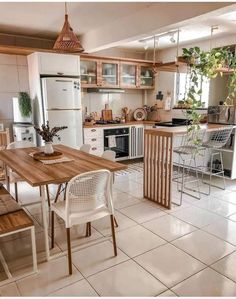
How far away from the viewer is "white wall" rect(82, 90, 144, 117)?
543 centimetres

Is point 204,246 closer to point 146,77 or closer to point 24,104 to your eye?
point 24,104

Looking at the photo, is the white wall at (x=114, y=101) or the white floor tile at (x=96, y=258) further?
the white wall at (x=114, y=101)

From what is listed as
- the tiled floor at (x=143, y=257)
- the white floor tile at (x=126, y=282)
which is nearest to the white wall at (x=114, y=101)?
the tiled floor at (x=143, y=257)

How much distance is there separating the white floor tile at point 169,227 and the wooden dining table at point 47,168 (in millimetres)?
861

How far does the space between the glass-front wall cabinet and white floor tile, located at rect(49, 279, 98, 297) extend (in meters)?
4.66

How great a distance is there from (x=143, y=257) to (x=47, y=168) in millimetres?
1169

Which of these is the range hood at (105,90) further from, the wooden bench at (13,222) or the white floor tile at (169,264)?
the white floor tile at (169,264)

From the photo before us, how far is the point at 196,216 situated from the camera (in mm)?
3016

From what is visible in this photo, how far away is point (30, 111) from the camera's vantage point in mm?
4504

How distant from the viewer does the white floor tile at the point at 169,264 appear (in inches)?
78.1

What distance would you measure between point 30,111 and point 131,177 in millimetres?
2162

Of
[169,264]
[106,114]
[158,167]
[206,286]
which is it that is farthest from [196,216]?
[106,114]

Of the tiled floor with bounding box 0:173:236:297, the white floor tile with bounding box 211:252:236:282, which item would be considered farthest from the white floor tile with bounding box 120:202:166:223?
the white floor tile with bounding box 211:252:236:282

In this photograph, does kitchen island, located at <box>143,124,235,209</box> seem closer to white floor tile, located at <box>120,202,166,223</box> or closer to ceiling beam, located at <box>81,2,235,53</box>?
white floor tile, located at <box>120,202,166,223</box>
